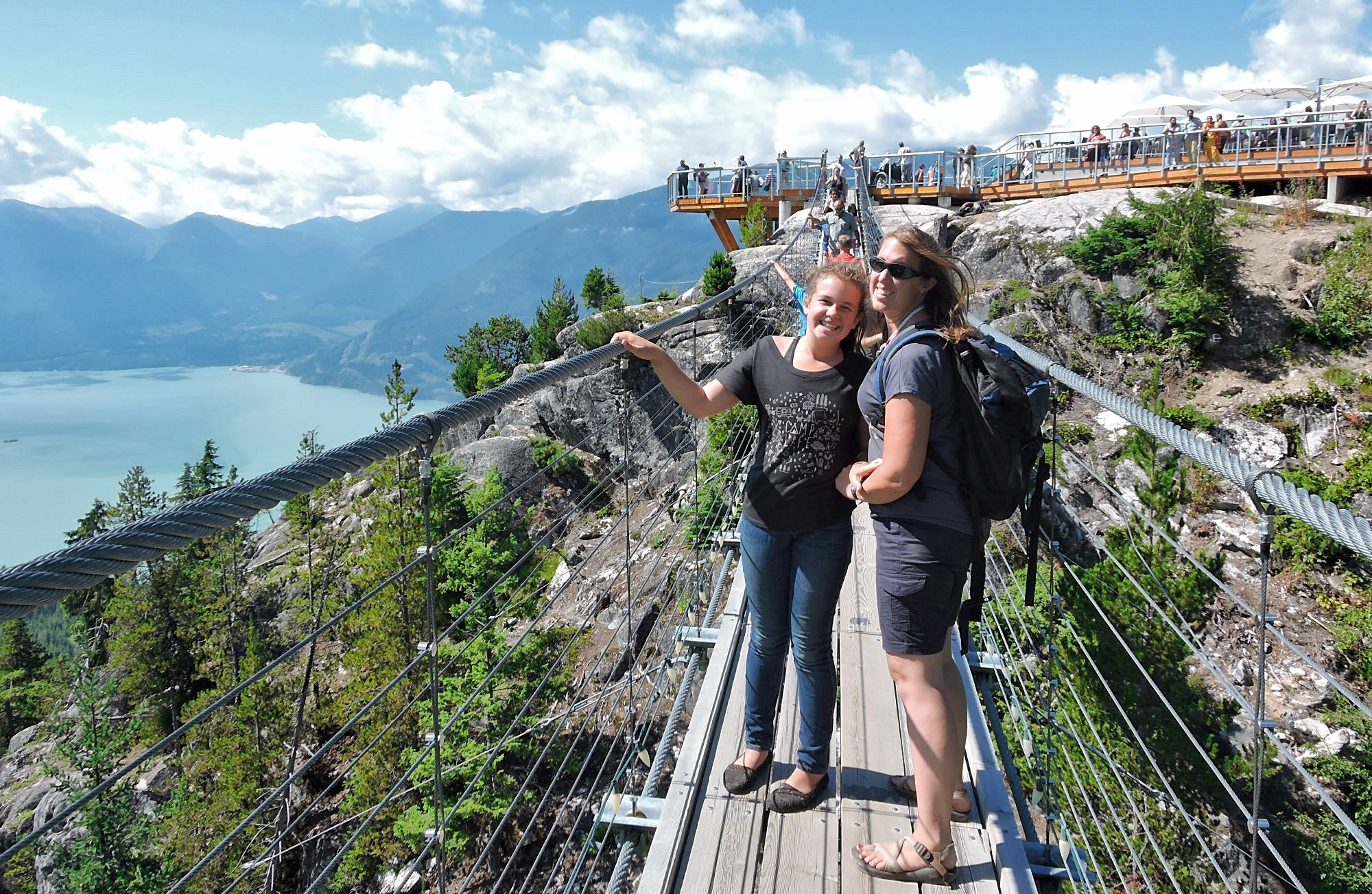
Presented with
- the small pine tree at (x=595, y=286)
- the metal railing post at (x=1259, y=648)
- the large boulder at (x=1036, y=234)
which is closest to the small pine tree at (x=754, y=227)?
the small pine tree at (x=595, y=286)

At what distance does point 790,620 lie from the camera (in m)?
2.41

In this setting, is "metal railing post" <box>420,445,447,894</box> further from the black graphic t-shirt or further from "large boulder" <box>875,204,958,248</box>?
"large boulder" <box>875,204,958,248</box>

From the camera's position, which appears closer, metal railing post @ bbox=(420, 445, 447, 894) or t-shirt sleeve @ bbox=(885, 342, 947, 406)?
metal railing post @ bbox=(420, 445, 447, 894)

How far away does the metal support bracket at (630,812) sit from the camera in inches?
94.0

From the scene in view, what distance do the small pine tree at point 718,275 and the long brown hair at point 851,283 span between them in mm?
12388

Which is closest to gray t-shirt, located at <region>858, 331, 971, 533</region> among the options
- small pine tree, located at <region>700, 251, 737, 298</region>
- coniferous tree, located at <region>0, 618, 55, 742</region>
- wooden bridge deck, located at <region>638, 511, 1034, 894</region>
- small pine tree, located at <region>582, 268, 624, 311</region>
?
wooden bridge deck, located at <region>638, 511, 1034, 894</region>

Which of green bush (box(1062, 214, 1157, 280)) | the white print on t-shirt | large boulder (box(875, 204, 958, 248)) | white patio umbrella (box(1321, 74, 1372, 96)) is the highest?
white patio umbrella (box(1321, 74, 1372, 96))

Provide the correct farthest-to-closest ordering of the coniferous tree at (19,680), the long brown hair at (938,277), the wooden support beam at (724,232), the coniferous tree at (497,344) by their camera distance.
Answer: the coniferous tree at (497,344) < the coniferous tree at (19,680) < the wooden support beam at (724,232) < the long brown hair at (938,277)

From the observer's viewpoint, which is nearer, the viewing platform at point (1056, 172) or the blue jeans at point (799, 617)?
the blue jeans at point (799, 617)

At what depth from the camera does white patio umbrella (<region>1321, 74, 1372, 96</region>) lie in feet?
57.1

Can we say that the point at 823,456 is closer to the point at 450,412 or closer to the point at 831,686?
the point at 831,686

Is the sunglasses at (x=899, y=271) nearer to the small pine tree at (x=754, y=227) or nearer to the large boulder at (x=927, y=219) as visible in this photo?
the large boulder at (x=927, y=219)

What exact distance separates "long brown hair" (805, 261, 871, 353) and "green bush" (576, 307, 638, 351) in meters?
13.7

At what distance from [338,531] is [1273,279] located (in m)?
23.3
